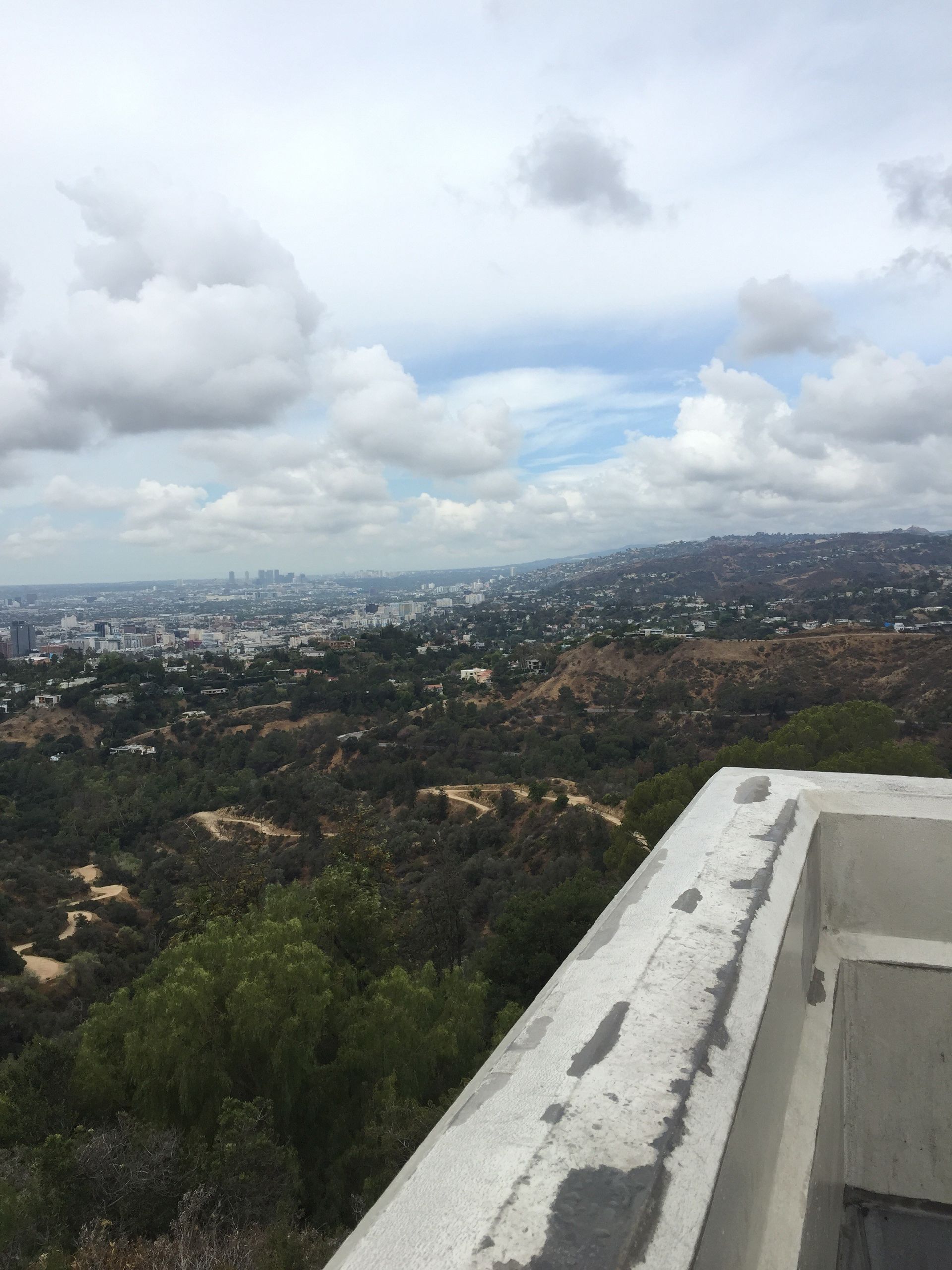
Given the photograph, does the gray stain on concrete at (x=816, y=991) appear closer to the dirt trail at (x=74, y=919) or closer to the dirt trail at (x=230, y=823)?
the dirt trail at (x=74, y=919)

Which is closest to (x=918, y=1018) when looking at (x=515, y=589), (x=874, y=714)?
(x=874, y=714)

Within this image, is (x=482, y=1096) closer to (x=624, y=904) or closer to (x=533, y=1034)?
(x=533, y=1034)

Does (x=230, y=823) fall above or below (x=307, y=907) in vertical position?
below

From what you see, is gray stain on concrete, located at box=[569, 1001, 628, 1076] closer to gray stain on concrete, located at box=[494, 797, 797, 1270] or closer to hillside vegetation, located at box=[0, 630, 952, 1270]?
gray stain on concrete, located at box=[494, 797, 797, 1270]

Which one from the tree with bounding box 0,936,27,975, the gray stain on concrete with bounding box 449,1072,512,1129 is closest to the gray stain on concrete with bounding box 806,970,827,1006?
the gray stain on concrete with bounding box 449,1072,512,1129

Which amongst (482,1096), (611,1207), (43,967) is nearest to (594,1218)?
(611,1207)

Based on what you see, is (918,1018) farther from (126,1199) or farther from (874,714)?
(874,714)

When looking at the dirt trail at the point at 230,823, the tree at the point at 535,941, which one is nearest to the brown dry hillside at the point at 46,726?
the dirt trail at the point at 230,823
